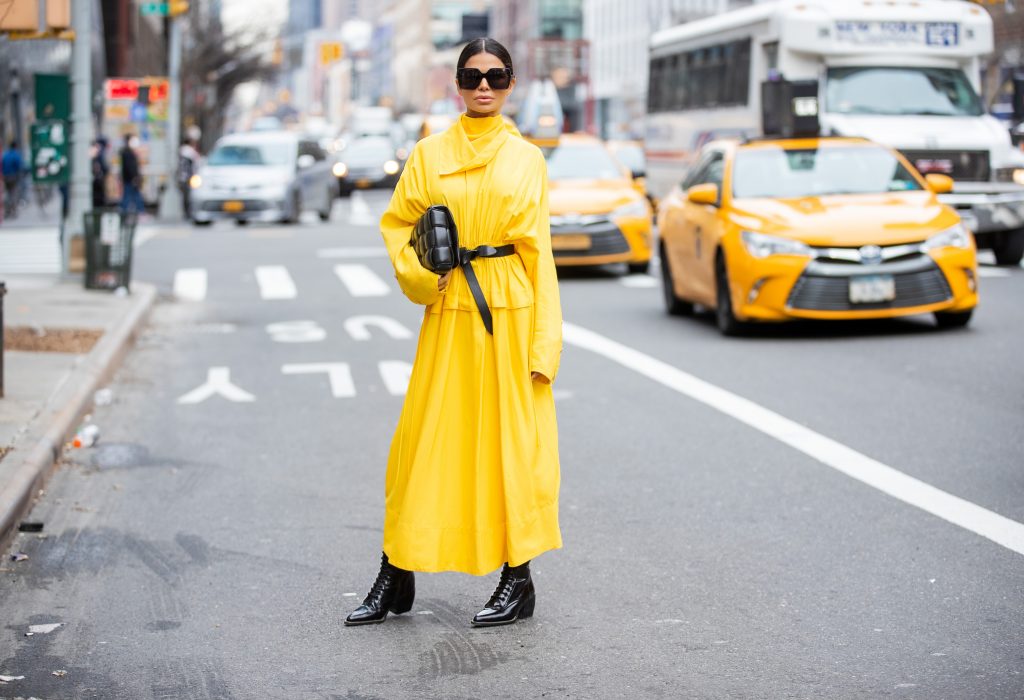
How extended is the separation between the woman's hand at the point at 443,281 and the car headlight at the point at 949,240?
846 centimetres

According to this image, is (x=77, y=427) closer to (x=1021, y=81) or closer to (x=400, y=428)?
(x=400, y=428)

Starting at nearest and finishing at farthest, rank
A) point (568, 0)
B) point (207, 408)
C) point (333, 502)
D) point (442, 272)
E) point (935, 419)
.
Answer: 1. point (442, 272)
2. point (333, 502)
3. point (935, 419)
4. point (207, 408)
5. point (568, 0)

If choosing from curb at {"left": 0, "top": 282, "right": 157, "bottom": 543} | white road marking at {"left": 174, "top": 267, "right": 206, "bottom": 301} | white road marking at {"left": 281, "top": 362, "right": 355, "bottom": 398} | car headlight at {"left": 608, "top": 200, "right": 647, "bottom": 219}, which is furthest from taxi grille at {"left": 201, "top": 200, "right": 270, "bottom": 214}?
white road marking at {"left": 281, "top": 362, "right": 355, "bottom": 398}

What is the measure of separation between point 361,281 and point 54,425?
11133mm

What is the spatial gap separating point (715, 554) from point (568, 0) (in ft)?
387

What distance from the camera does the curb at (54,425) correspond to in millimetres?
7410

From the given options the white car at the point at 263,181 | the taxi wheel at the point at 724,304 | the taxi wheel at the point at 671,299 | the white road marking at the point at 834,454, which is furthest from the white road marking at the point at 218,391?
the white car at the point at 263,181

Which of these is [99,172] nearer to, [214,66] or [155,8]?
[155,8]

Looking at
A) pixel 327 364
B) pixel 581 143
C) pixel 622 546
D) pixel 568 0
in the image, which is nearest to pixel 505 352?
pixel 622 546

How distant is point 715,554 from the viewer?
259 inches

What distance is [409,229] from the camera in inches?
217

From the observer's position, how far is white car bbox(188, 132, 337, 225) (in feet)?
109

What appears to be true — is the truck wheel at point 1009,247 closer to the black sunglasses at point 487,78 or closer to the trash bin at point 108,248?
the trash bin at point 108,248

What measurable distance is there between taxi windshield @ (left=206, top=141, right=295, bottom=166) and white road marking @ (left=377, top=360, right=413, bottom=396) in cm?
2192
